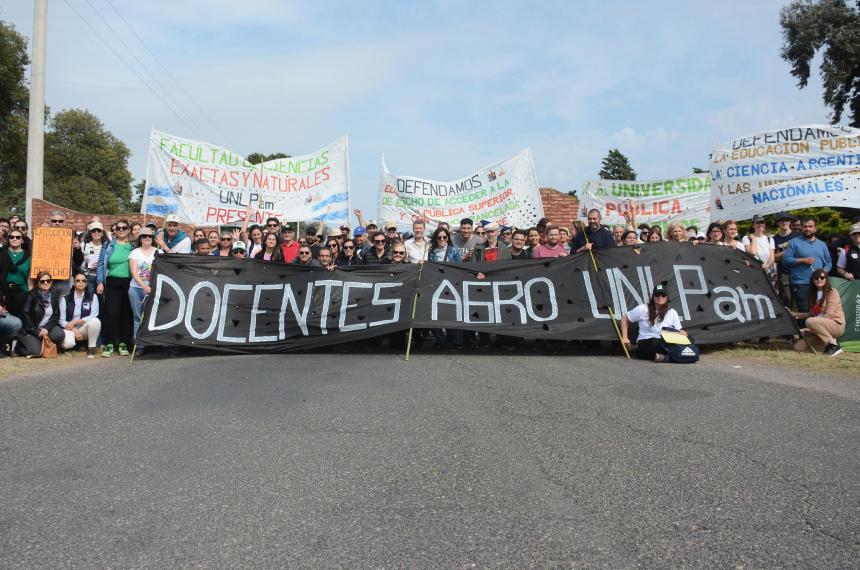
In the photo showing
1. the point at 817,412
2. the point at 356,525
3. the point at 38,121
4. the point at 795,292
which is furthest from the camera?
the point at 38,121

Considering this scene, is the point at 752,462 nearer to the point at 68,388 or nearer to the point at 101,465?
the point at 101,465

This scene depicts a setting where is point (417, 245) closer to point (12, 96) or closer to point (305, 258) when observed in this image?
point (305, 258)

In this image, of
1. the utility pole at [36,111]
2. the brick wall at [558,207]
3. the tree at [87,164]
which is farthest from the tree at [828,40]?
the tree at [87,164]

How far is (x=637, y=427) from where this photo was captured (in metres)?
5.20

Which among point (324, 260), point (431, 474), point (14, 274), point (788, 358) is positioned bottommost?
point (431, 474)

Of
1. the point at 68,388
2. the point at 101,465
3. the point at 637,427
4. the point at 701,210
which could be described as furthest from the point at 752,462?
the point at 701,210

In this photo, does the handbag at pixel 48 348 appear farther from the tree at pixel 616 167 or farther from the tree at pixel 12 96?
the tree at pixel 616 167

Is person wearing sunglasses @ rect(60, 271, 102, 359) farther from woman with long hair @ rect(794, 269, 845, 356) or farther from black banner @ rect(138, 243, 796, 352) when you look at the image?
woman with long hair @ rect(794, 269, 845, 356)

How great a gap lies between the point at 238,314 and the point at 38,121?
8576 millimetres

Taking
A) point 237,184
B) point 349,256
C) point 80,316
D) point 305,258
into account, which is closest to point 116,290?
point 80,316

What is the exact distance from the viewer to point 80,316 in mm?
10031

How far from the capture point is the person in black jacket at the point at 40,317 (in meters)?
9.52

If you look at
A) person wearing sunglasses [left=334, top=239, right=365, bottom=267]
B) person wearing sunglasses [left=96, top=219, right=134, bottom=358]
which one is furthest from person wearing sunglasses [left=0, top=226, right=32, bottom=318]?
person wearing sunglasses [left=334, top=239, right=365, bottom=267]

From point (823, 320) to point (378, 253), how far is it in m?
6.50
